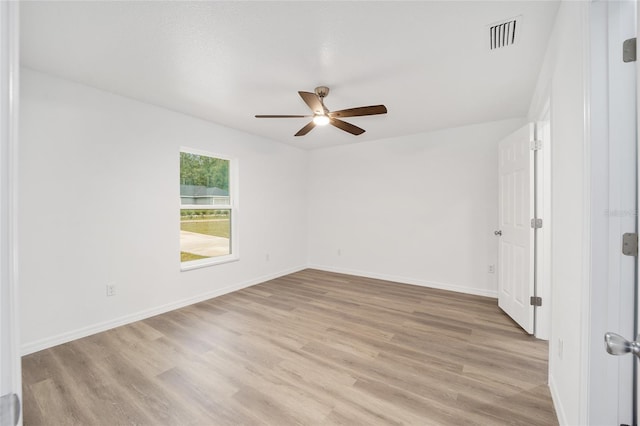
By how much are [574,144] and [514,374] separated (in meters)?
1.73

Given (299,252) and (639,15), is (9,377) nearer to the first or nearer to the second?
(639,15)

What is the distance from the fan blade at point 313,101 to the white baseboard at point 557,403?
8.68 ft

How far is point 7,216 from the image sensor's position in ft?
1.54

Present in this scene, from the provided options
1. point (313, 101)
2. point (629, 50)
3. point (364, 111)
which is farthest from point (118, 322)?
point (629, 50)

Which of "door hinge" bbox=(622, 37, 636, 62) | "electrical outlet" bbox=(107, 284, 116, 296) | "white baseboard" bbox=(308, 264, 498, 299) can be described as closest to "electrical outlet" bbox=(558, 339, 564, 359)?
"door hinge" bbox=(622, 37, 636, 62)

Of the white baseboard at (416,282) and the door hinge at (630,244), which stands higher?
the door hinge at (630,244)

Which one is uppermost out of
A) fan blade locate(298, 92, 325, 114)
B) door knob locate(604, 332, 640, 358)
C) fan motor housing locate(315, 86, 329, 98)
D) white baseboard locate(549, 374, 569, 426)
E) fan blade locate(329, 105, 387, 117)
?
fan motor housing locate(315, 86, 329, 98)

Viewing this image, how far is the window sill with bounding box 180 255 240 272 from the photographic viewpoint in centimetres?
358

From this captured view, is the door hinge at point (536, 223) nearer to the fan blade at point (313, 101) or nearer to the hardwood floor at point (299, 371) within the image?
the hardwood floor at point (299, 371)

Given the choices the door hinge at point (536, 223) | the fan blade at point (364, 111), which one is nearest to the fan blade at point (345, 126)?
the fan blade at point (364, 111)

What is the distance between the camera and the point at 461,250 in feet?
13.3

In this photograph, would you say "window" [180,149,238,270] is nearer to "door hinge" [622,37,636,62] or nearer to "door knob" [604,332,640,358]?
"door knob" [604,332,640,358]

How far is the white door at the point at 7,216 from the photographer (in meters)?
0.46

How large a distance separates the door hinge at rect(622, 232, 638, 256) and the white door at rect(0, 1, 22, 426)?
1.71 meters
